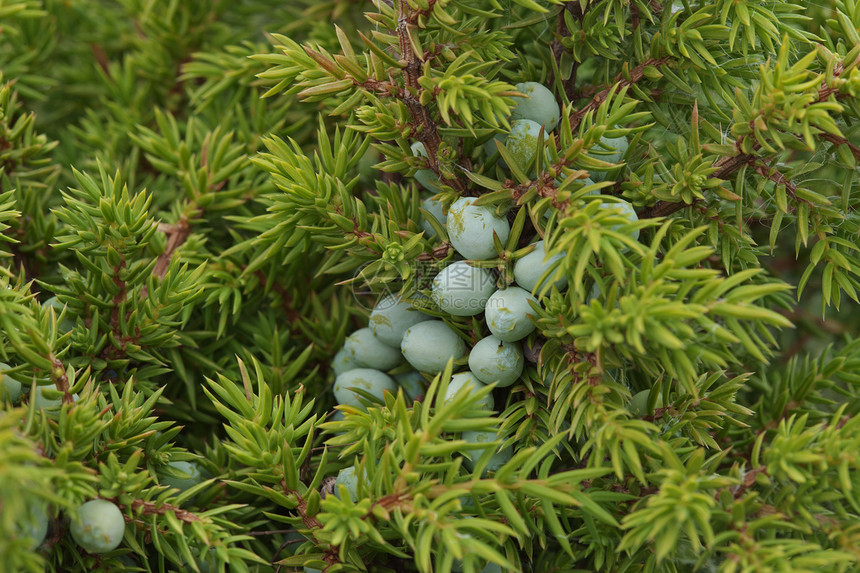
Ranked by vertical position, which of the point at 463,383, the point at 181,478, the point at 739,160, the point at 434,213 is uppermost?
the point at 739,160

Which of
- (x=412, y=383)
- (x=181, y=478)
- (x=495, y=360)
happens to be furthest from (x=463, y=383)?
(x=181, y=478)

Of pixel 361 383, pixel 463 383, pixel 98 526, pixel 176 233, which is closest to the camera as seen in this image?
pixel 98 526

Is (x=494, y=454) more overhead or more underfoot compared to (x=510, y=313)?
more underfoot

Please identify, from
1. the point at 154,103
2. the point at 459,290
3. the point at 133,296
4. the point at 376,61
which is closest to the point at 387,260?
the point at 459,290

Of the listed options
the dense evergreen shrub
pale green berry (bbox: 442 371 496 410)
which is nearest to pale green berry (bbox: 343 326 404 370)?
the dense evergreen shrub

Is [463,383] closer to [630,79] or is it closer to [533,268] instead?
[533,268]

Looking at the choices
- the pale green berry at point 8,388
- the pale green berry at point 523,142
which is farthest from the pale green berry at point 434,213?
the pale green berry at point 8,388
